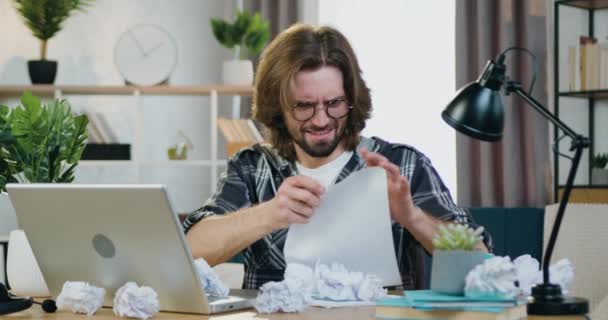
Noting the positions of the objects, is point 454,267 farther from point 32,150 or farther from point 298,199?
point 32,150

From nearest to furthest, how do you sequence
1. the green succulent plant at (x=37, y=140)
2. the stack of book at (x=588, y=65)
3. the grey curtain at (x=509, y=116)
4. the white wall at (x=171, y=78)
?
the green succulent plant at (x=37, y=140), the stack of book at (x=588, y=65), the grey curtain at (x=509, y=116), the white wall at (x=171, y=78)

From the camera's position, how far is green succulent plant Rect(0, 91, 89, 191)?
78.7 inches

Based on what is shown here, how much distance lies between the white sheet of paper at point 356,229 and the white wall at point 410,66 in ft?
8.83

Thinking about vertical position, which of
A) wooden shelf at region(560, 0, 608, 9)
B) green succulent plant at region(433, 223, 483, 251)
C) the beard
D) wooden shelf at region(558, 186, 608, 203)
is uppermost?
wooden shelf at region(560, 0, 608, 9)

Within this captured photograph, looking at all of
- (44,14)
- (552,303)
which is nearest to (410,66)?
(44,14)

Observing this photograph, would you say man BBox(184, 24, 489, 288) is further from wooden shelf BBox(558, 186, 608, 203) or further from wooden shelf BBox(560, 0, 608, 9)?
wooden shelf BBox(560, 0, 608, 9)

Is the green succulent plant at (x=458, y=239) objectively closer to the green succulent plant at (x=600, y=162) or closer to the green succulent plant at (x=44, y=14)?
the green succulent plant at (x=600, y=162)

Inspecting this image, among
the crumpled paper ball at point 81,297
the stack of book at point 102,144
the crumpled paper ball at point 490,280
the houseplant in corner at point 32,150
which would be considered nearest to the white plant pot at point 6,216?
the houseplant in corner at point 32,150

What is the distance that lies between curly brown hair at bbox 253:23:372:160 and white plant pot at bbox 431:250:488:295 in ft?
2.74

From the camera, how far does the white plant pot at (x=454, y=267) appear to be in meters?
1.49

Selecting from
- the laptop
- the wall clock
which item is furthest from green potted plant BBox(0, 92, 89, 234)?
the wall clock

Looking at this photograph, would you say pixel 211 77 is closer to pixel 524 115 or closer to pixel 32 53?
pixel 32 53

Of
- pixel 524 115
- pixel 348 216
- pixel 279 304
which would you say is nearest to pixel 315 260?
pixel 348 216

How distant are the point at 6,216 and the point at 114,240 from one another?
0.60 metres
